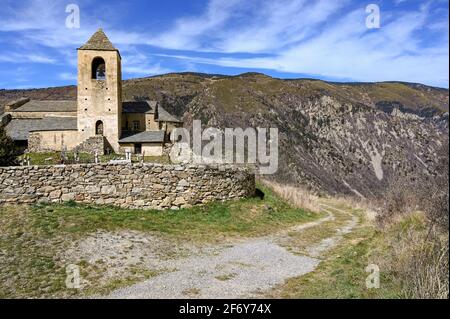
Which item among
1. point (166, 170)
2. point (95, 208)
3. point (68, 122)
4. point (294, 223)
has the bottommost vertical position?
point (294, 223)

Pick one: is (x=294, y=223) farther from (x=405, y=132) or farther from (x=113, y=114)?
(x=405, y=132)

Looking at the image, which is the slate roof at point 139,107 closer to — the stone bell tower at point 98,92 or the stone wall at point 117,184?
the stone bell tower at point 98,92

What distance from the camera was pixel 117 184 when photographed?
15836mm

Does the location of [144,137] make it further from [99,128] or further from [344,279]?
[344,279]

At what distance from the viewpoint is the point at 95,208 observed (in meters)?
15.2

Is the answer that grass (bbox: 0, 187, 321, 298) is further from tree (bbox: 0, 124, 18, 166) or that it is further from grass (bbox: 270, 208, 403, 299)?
tree (bbox: 0, 124, 18, 166)

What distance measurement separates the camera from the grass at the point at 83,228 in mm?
8602

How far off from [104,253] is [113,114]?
3547 cm

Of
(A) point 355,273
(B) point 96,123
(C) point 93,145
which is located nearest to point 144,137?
(C) point 93,145

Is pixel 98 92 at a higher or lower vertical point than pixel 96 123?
higher

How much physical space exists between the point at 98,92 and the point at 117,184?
30.8m

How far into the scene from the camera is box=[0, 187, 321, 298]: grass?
28.2 feet

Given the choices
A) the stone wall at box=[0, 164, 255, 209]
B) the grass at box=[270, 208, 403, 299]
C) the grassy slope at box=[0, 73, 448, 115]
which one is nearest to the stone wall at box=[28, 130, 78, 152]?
the stone wall at box=[0, 164, 255, 209]
